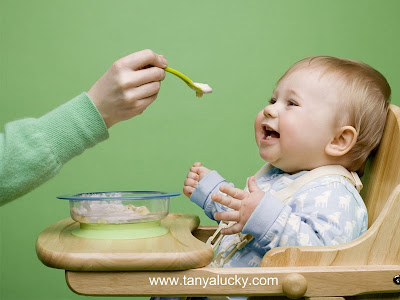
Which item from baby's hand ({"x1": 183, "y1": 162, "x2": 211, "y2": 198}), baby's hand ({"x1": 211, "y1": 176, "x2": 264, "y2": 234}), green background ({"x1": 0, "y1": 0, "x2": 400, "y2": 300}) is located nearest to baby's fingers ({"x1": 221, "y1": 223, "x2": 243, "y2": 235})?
baby's hand ({"x1": 211, "y1": 176, "x2": 264, "y2": 234})

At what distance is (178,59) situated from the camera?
1648 millimetres

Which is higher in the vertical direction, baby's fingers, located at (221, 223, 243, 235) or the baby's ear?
the baby's ear

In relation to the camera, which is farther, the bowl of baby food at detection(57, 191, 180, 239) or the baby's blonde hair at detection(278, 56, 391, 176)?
the baby's blonde hair at detection(278, 56, 391, 176)

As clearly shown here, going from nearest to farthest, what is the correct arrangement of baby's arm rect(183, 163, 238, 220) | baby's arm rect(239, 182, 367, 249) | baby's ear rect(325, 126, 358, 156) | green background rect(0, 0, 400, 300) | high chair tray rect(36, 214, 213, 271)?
high chair tray rect(36, 214, 213, 271) < baby's arm rect(239, 182, 367, 249) < baby's ear rect(325, 126, 358, 156) < baby's arm rect(183, 163, 238, 220) < green background rect(0, 0, 400, 300)

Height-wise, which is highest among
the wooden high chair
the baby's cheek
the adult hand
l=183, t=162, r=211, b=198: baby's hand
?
the adult hand

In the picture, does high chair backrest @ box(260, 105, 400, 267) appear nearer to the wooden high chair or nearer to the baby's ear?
the wooden high chair

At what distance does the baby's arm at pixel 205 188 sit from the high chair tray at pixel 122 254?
10.5 inches

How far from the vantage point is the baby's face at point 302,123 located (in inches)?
36.9

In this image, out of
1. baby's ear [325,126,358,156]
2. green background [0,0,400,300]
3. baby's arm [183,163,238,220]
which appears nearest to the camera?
baby's ear [325,126,358,156]

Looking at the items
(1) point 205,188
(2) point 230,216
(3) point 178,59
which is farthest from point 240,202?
(3) point 178,59

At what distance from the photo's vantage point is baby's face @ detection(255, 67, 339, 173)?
94 centimetres

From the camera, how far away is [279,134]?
38.2 inches

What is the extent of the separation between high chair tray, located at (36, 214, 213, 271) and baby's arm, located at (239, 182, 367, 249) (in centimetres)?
10

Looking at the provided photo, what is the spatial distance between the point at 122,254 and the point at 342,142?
44 centimetres
